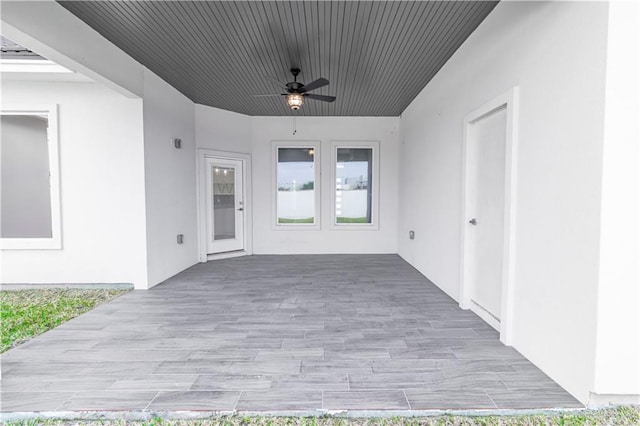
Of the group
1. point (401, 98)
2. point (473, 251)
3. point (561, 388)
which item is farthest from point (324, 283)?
point (401, 98)

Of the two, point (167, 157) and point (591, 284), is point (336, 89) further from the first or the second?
point (591, 284)

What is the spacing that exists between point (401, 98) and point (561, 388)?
452 centimetres

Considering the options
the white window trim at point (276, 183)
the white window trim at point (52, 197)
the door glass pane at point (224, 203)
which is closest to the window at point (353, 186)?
the white window trim at point (276, 183)

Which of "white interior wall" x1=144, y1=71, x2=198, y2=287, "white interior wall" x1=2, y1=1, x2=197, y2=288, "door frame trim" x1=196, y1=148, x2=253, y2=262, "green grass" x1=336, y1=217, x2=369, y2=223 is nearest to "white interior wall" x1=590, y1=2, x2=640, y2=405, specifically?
"white interior wall" x1=2, y1=1, x2=197, y2=288

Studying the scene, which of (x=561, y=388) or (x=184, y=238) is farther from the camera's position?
(x=184, y=238)

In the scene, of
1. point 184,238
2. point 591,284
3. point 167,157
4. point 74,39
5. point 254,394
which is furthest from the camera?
point 184,238

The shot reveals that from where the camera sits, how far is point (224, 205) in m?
6.11

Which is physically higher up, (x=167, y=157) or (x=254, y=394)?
(x=167, y=157)

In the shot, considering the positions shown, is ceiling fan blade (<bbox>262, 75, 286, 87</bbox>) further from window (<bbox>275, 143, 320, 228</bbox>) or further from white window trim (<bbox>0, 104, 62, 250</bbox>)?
white window trim (<bbox>0, 104, 62, 250</bbox>)

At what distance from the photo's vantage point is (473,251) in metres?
3.17

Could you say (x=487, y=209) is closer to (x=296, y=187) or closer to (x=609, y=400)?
(x=609, y=400)

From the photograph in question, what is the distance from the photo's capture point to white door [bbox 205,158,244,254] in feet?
19.1

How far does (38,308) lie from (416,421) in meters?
4.05

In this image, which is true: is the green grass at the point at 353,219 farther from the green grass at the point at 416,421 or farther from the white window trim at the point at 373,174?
the green grass at the point at 416,421
